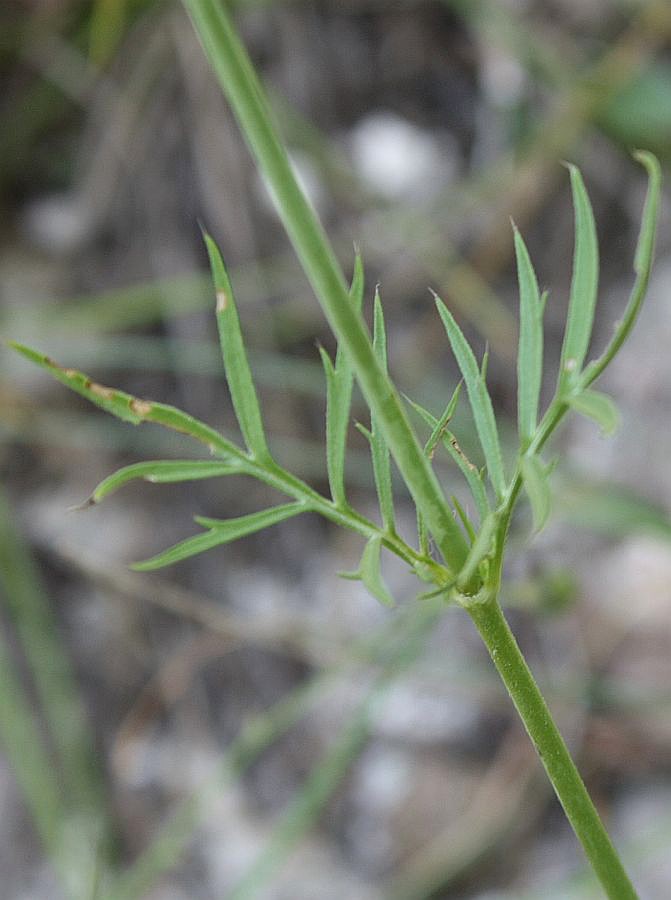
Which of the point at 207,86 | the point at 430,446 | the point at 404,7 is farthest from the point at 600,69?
the point at 430,446

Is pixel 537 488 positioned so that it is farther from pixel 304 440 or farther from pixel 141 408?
pixel 304 440

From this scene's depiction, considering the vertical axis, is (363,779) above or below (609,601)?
below

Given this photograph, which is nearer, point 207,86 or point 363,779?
point 363,779

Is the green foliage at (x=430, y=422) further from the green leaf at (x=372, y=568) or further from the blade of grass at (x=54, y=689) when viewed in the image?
the blade of grass at (x=54, y=689)

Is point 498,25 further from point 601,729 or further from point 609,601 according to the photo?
point 601,729

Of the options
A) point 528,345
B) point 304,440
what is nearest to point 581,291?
point 528,345

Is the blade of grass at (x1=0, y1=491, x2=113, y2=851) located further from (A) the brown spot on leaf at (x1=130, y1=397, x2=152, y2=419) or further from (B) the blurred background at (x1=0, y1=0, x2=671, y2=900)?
(A) the brown spot on leaf at (x1=130, y1=397, x2=152, y2=419)
